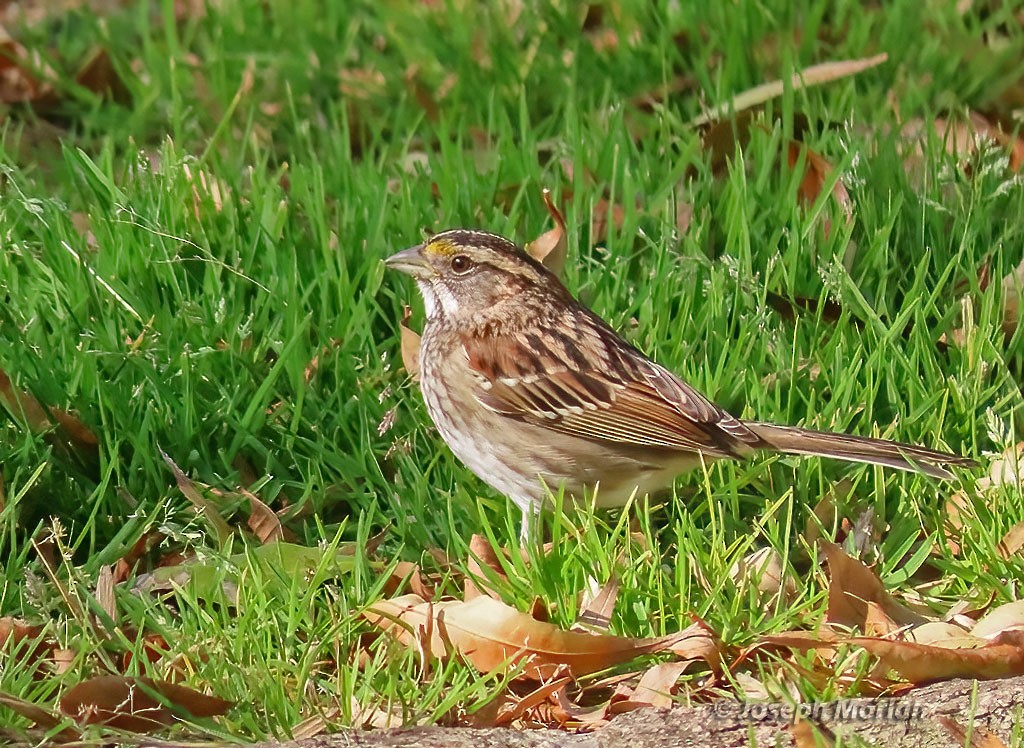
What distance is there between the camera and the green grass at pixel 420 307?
12.5ft

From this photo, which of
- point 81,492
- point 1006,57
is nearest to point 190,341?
point 81,492

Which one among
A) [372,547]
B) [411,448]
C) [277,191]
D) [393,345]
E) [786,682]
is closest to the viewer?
[786,682]

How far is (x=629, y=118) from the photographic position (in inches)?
244

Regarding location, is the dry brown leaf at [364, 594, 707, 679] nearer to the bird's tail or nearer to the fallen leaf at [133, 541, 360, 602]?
the fallen leaf at [133, 541, 360, 602]

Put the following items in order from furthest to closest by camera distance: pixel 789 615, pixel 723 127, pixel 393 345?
pixel 723 127 < pixel 393 345 < pixel 789 615

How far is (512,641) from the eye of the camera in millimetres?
3600

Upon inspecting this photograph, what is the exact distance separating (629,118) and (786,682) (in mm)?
3197

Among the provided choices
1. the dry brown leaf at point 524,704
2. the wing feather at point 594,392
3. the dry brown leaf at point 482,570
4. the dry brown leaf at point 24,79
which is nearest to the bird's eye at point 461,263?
the wing feather at point 594,392

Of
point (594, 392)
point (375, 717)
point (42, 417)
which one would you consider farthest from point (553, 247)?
point (375, 717)

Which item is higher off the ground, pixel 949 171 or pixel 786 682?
pixel 949 171

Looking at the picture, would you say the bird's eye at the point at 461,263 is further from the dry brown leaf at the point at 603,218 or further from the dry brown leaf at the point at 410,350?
the dry brown leaf at the point at 603,218

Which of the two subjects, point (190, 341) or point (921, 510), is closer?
point (921, 510)

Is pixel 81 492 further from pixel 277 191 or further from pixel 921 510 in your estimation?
pixel 921 510

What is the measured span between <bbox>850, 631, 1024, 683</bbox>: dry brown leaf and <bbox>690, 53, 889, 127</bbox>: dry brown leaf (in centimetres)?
291
